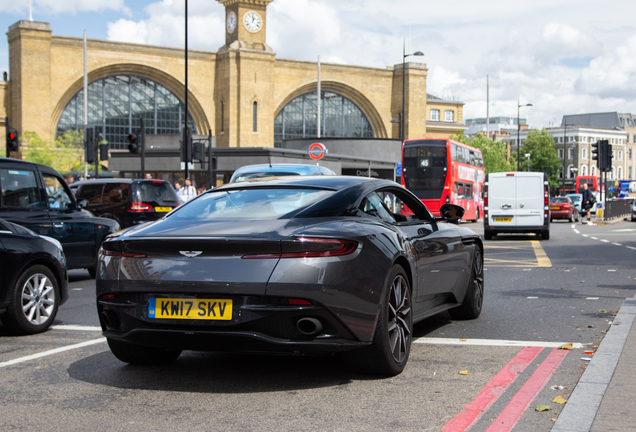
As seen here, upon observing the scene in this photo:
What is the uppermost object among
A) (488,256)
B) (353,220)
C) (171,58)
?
(171,58)

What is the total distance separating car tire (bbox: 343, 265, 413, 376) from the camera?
488 centimetres

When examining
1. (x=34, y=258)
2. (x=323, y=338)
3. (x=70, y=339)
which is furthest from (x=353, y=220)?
(x=34, y=258)

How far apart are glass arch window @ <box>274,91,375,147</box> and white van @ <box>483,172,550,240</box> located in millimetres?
51100

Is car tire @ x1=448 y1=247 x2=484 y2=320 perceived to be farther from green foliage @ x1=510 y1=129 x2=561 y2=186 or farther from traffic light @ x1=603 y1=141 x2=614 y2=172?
green foliage @ x1=510 y1=129 x2=561 y2=186

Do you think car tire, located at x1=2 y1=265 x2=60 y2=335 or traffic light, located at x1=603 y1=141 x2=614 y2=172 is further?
traffic light, located at x1=603 y1=141 x2=614 y2=172

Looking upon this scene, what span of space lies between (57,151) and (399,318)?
55.3 metres

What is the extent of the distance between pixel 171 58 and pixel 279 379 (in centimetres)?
6402

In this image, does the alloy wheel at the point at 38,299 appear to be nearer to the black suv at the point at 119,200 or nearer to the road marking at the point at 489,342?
the road marking at the point at 489,342

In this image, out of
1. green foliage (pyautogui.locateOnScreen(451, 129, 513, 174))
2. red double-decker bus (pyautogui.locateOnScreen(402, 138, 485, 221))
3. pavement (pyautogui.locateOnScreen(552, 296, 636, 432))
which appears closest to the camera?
pavement (pyautogui.locateOnScreen(552, 296, 636, 432))

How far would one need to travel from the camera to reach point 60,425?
399cm

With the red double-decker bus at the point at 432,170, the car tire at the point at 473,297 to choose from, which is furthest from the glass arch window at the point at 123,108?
the car tire at the point at 473,297

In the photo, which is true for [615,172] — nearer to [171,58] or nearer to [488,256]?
[171,58]

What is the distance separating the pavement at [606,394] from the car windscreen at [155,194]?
44.1 ft

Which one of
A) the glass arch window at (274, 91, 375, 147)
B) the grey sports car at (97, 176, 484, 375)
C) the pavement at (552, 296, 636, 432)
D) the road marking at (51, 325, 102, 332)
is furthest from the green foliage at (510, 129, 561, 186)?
the grey sports car at (97, 176, 484, 375)
